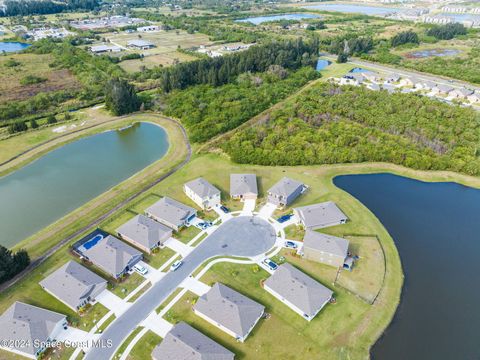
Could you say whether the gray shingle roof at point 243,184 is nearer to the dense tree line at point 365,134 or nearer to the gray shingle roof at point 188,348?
the dense tree line at point 365,134

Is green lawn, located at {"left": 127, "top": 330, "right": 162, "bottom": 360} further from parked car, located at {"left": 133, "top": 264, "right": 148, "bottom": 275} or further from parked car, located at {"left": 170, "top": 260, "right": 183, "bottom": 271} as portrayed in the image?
parked car, located at {"left": 170, "top": 260, "right": 183, "bottom": 271}

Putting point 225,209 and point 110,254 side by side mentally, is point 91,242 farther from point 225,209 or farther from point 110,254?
point 225,209

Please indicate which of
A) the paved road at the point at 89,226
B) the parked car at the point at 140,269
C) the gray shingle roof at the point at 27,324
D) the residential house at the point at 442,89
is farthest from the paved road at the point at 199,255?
the residential house at the point at 442,89

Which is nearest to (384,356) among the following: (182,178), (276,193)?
(276,193)

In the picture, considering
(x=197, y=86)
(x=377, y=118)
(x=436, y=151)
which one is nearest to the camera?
(x=436, y=151)

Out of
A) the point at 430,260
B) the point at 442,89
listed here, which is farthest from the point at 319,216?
the point at 442,89

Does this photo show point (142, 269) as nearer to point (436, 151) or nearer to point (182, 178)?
point (182, 178)
